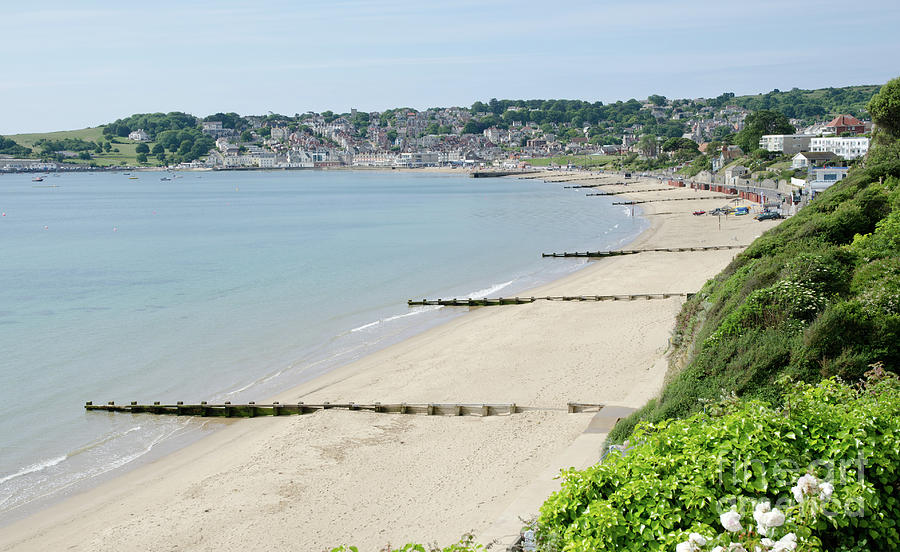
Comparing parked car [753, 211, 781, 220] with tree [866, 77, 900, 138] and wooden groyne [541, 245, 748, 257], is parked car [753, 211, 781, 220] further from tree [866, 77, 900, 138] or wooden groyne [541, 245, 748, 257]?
wooden groyne [541, 245, 748, 257]

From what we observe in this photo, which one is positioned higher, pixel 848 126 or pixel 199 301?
pixel 848 126

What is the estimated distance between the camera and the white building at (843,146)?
9675cm

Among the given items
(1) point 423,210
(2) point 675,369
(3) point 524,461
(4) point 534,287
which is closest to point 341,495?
(3) point 524,461

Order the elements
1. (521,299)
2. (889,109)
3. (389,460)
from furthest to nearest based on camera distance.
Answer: (889,109)
(521,299)
(389,460)

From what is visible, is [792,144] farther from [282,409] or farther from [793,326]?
[793,326]

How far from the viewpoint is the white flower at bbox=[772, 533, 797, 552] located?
5.22 m

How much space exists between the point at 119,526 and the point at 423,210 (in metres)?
77.8

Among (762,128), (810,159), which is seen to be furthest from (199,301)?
(762,128)

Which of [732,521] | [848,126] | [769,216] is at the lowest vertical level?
[769,216]

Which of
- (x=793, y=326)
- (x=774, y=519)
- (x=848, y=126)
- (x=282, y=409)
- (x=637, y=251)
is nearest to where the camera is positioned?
(x=774, y=519)

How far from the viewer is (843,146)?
10112 cm

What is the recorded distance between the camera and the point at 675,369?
15062 mm

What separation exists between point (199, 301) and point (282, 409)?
17.9 metres

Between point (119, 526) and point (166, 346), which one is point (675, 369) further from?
point (166, 346)
